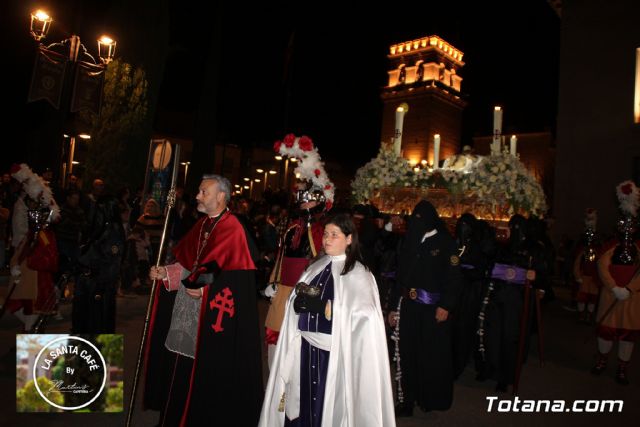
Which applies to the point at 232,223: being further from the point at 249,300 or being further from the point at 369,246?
the point at 369,246

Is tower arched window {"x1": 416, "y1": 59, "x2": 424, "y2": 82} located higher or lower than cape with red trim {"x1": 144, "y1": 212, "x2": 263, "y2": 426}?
higher

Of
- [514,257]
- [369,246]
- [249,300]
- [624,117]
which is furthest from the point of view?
[624,117]

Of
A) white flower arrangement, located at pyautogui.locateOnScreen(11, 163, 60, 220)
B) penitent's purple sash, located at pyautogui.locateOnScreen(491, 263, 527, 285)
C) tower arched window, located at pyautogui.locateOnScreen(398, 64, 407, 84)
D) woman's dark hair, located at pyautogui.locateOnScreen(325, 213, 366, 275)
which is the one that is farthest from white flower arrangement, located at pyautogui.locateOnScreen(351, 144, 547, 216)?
tower arched window, located at pyautogui.locateOnScreen(398, 64, 407, 84)

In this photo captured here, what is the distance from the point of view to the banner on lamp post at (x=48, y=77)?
32.5ft

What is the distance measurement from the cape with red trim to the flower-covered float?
4773 millimetres

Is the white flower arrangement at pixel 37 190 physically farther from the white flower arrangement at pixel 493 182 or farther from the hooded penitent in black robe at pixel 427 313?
the white flower arrangement at pixel 493 182

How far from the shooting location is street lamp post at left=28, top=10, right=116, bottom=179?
998 cm

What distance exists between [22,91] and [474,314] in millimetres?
21532

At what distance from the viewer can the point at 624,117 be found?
58.0ft

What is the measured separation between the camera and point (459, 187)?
758 centimetres

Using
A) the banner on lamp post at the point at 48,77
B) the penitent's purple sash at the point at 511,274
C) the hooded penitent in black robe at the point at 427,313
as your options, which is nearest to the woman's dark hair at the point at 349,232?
the hooded penitent in black robe at the point at 427,313

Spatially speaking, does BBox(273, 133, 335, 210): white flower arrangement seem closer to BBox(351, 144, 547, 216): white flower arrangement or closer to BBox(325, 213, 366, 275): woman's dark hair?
BBox(325, 213, 366, 275): woman's dark hair

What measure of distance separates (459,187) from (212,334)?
211 inches

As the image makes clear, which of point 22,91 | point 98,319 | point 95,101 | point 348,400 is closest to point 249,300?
point 348,400
